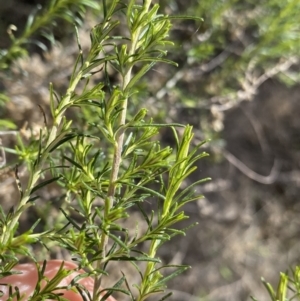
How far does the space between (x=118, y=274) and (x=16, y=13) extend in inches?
31.1

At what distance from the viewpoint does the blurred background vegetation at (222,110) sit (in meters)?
1.22

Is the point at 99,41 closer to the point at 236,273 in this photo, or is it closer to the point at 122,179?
the point at 122,179

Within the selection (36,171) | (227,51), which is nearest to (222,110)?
(227,51)

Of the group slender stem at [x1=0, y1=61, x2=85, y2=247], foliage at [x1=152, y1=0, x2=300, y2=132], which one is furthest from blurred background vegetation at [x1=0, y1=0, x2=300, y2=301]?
slender stem at [x1=0, y1=61, x2=85, y2=247]

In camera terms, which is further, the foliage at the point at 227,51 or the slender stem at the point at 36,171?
the foliage at the point at 227,51

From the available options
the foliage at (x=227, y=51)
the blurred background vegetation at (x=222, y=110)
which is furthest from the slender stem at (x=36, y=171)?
the foliage at (x=227, y=51)

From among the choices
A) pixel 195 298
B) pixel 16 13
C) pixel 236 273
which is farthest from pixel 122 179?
pixel 236 273

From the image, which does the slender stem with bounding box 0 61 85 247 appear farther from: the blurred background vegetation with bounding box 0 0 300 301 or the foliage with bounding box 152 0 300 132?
the foliage with bounding box 152 0 300 132

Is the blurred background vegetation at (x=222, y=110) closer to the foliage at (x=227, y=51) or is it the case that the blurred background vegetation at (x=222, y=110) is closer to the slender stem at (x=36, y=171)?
the foliage at (x=227, y=51)

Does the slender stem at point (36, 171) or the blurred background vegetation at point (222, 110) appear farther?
the blurred background vegetation at point (222, 110)

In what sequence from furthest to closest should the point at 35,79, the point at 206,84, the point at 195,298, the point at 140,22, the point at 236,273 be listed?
the point at 236,273, the point at 195,298, the point at 206,84, the point at 35,79, the point at 140,22

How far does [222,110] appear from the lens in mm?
1577

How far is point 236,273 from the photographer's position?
1834 mm

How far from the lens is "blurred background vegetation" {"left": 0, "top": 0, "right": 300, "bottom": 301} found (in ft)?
4.00
